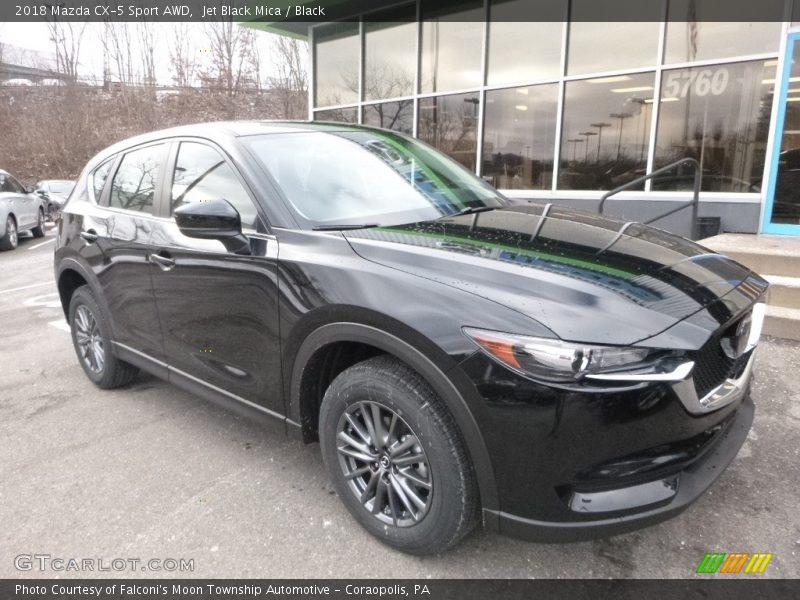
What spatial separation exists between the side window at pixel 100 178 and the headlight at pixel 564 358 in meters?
3.44

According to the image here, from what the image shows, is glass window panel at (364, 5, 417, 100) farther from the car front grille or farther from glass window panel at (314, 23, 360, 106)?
the car front grille

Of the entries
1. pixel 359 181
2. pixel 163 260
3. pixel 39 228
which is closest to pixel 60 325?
pixel 163 260

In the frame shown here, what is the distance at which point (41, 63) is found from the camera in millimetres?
32656

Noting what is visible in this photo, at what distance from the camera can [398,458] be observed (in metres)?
2.19

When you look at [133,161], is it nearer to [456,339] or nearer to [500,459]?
[456,339]

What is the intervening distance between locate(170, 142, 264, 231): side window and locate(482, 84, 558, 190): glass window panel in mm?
7097

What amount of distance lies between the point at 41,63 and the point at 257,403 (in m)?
38.9

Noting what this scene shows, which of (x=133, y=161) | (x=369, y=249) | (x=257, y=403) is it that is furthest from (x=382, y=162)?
(x=133, y=161)

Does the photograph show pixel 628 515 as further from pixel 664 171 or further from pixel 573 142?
pixel 573 142

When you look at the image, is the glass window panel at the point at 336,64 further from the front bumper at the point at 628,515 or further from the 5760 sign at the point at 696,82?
the front bumper at the point at 628,515

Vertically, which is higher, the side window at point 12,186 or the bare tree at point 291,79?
the bare tree at point 291,79

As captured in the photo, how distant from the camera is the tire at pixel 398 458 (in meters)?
2.01

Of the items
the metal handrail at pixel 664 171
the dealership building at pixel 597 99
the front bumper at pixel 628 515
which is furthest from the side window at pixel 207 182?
the dealership building at pixel 597 99

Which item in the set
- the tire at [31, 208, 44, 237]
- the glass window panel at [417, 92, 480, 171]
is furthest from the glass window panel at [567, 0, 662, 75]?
the tire at [31, 208, 44, 237]
